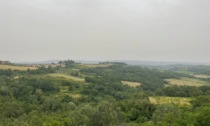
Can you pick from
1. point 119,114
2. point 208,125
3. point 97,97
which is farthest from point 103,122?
point 97,97

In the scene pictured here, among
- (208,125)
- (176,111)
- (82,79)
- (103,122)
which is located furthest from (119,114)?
(82,79)

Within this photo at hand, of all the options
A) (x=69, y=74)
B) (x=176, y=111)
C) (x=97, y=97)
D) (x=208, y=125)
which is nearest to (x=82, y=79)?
(x=69, y=74)

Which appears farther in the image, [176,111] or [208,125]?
[176,111]

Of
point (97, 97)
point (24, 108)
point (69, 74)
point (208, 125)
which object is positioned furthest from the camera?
point (69, 74)

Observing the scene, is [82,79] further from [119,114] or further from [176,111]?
[176,111]

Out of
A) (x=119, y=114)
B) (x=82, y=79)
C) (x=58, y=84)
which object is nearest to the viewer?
(x=119, y=114)

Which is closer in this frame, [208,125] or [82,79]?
[208,125]

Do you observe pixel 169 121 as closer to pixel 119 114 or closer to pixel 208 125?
pixel 208 125

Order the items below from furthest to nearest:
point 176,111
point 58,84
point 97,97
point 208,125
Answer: point 58,84 < point 97,97 < point 176,111 < point 208,125

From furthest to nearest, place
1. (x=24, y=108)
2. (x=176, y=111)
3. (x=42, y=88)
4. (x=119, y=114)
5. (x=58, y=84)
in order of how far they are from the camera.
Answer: (x=58, y=84)
(x=42, y=88)
(x=24, y=108)
(x=119, y=114)
(x=176, y=111)
